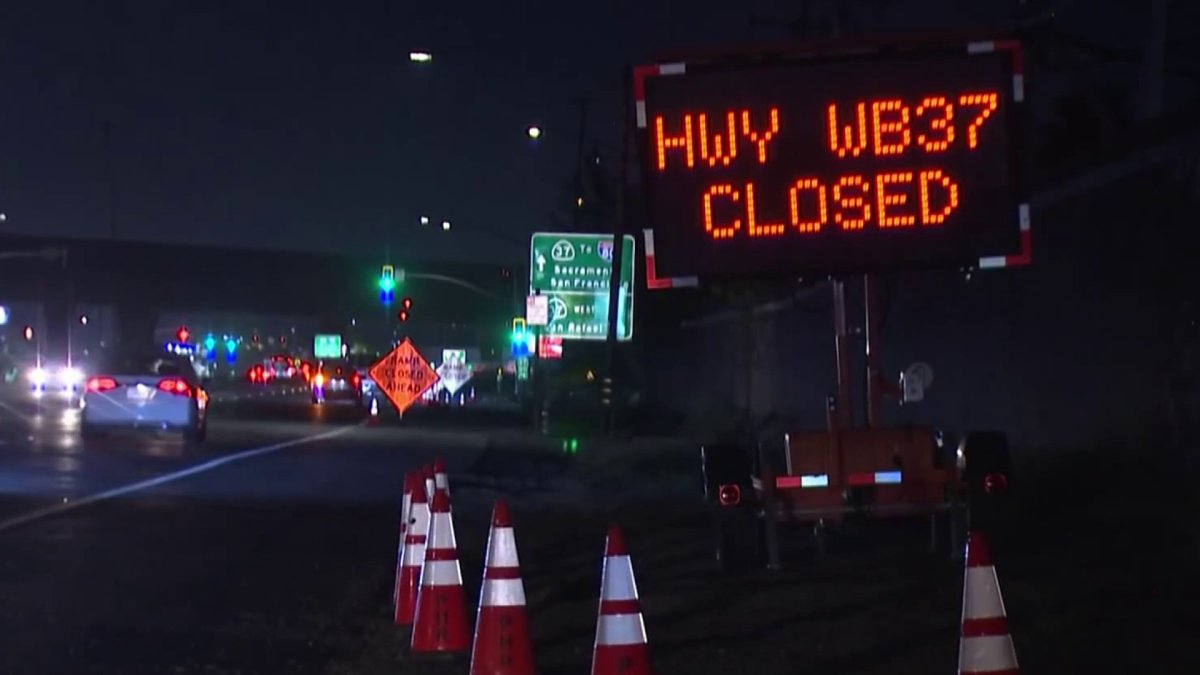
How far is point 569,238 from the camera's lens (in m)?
40.6

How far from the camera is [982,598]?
719 cm

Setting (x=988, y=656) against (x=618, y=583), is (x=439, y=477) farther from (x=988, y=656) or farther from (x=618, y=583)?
(x=988, y=656)

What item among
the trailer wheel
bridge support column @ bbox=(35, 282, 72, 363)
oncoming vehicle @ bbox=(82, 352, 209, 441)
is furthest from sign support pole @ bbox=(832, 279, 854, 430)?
bridge support column @ bbox=(35, 282, 72, 363)

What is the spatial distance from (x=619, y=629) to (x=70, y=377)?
2703 inches

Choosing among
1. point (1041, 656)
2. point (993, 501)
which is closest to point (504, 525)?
point (1041, 656)

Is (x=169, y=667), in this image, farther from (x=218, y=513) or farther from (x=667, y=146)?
(x=218, y=513)

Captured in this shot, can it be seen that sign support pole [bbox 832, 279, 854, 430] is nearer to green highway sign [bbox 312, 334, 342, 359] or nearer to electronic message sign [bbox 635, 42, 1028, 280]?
electronic message sign [bbox 635, 42, 1028, 280]

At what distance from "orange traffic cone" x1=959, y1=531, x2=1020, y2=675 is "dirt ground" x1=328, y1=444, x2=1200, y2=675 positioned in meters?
2.78

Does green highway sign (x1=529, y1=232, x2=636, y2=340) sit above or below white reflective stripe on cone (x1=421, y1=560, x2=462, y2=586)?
above

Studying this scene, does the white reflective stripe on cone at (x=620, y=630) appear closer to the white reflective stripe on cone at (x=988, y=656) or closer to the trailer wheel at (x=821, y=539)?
the white reflective stripe on cone at (x=988, y=656)

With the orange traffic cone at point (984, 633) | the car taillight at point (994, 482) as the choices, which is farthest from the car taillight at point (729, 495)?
the orange traffic cone at point (984, 633)

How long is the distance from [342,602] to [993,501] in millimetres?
7300

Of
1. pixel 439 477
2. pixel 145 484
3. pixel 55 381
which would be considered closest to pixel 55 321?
pixel 55 381

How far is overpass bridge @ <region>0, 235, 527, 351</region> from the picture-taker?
88.2 m
